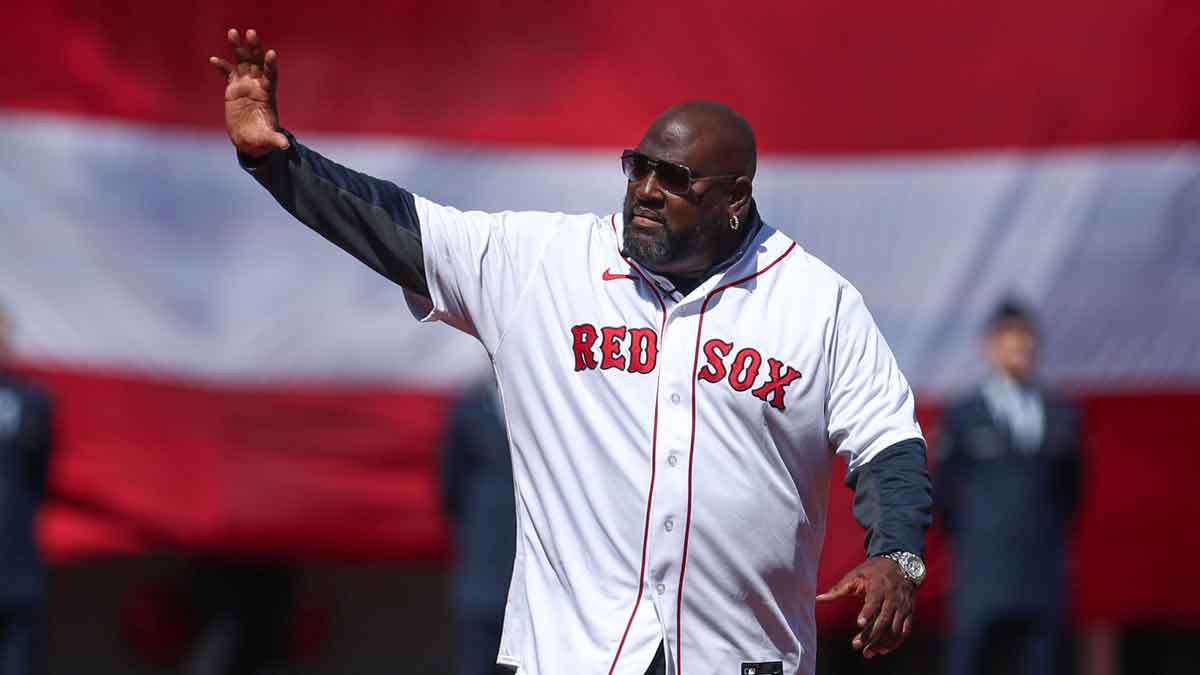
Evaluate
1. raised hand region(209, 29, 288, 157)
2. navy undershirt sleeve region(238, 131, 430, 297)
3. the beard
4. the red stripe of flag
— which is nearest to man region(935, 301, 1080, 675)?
the red stripe of flag

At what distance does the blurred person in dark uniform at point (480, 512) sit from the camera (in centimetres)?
730

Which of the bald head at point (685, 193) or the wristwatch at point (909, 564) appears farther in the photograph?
the bald head at point (685, 193)

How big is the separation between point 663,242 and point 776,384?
349 millimetres

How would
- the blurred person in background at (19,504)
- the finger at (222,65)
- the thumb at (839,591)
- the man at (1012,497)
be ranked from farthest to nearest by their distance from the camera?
the man at (1012,497) < the blurred person in background at (19,504) < the finger at (222,65) < the thumb at (839,591)

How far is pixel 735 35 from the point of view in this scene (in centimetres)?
789

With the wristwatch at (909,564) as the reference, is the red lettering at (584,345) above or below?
above

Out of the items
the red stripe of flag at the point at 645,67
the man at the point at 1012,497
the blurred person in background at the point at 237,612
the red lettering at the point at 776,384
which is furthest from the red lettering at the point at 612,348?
the blurred person in background at the point at 237,612

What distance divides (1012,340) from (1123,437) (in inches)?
31.3

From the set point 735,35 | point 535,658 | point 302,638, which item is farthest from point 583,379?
point 302,638

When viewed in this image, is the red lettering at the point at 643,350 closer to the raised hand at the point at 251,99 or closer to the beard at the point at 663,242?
the beard at the point at 663,242

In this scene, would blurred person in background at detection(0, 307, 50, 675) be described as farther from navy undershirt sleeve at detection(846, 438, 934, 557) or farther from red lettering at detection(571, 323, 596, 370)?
navy undershirt sleeve at detection(846, 438, 934, 557)

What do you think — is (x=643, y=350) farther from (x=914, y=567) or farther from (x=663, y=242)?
(x=914, y=567)

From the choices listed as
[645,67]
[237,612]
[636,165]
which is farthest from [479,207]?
[636,165]

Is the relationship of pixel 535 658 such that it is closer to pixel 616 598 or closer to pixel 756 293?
pixel 616 598
